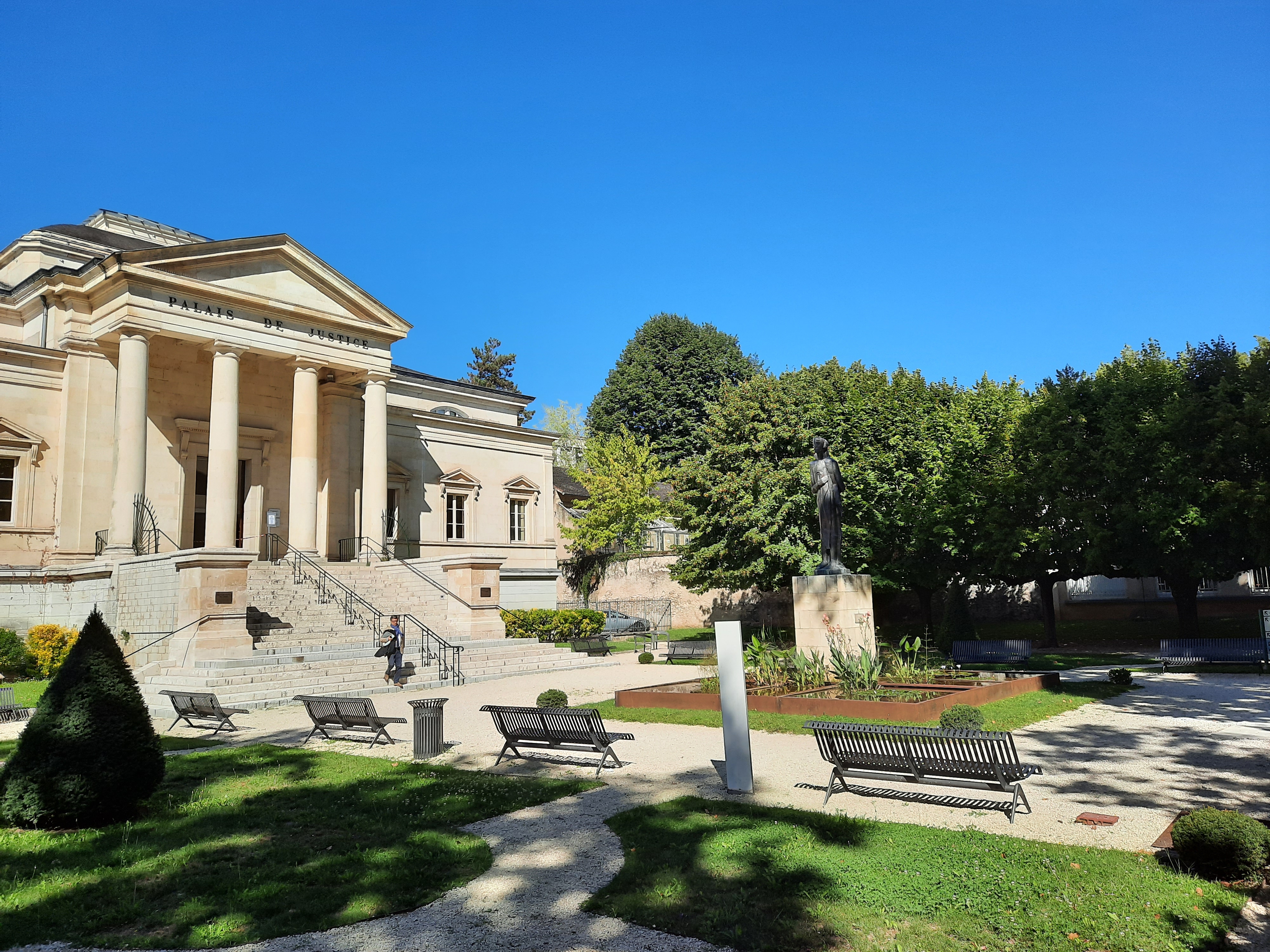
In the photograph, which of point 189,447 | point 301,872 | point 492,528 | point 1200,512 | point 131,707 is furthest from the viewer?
point 492,528

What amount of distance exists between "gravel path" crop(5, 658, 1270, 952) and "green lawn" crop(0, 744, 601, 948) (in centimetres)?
31

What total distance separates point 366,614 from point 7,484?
1165 cm

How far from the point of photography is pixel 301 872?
6.89 meters

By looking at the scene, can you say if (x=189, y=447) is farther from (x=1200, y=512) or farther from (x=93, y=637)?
(x=1200, y=512)

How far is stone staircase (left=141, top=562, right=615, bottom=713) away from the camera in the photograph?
1861 cm

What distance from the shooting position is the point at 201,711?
48.3 ft

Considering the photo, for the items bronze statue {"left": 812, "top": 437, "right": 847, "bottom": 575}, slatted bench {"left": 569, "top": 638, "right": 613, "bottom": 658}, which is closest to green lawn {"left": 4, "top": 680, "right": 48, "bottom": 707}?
slatted bench {"left": 569, "top": 638, "right": 613, "bottom": 658}

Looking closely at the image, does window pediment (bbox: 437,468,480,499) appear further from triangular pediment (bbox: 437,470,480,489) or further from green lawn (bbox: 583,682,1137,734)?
green lawn (bbox: 583,682,1137,734)

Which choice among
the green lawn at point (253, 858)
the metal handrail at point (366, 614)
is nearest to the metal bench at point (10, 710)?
the metal handrail at point (366, 614)

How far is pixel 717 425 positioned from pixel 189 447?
18792 millimetres

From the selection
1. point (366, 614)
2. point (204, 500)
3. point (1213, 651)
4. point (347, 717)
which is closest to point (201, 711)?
point (347, 717)

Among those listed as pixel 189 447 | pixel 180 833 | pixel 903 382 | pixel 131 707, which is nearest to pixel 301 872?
pixel 180 833

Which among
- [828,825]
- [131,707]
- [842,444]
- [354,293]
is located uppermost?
[354,293]

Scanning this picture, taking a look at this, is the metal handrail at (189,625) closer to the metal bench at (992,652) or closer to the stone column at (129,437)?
the stone column at (129,437)
